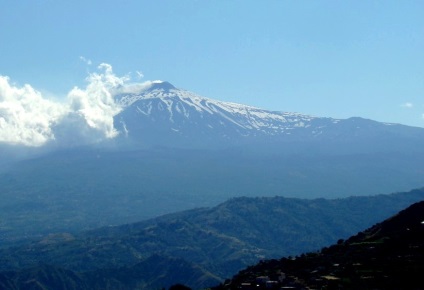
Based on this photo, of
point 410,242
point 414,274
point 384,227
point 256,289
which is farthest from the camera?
point 384,227

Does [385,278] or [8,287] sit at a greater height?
[385,278]

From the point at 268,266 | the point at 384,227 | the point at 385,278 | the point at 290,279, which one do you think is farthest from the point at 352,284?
the point at 384,227

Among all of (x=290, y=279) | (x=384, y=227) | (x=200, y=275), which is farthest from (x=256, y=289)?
(x=200, y=275)

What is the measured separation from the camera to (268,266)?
81.6m

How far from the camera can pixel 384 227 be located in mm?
87312

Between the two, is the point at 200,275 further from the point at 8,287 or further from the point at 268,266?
the point at 268,266

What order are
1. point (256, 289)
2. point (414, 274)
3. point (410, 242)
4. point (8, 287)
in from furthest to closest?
point (8, 287) < point (410, 242) < point (256, 289) < point (414, 274)

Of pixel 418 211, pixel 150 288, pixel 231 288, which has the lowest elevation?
pixel 150 288

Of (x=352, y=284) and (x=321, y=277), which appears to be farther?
(x=321, y=277)

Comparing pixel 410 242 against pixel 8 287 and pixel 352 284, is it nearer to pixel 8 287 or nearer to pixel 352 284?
pixel 352 284

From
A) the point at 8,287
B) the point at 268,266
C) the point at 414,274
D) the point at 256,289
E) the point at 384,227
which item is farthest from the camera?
the point at 8,287

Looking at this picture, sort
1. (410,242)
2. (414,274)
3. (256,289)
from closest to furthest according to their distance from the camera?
(414,274) < (256,289) < (410,242)

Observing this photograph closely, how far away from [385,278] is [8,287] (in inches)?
6023

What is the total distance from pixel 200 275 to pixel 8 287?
48.6m
